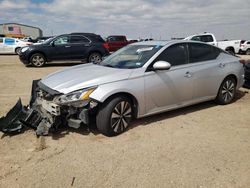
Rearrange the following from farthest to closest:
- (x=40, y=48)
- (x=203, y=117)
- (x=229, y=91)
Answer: (x=40, y=48), (x=229, y=91), (x=203, y=117)

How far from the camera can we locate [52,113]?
13.0 ft

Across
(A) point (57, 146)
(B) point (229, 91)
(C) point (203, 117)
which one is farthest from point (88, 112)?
(B) point (229, 91)

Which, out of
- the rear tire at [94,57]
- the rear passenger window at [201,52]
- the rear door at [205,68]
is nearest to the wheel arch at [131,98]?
the rear door at [205,68]

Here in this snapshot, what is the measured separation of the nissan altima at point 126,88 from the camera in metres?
3.95

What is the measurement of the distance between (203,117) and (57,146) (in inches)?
115

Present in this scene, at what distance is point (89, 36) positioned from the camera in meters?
13.8

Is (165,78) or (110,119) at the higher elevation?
(165,78)

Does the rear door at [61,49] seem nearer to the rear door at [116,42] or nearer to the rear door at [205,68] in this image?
the rear door at [205,68]

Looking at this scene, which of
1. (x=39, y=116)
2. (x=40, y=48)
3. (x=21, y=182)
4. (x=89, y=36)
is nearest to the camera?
(x=21, y=182)

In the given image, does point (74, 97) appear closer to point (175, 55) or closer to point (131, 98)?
point (131, 98)

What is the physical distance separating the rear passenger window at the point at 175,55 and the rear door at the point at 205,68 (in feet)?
0.60

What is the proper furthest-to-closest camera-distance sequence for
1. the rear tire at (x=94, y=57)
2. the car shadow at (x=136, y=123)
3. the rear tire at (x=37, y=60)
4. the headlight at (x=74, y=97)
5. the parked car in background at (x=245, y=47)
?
the parked car in background at (x=245, y=47) → the rear tire at (x=94, y=57) → the rear tire at (x=37, y=60) → the car shadow at (x=136, y=123) → the headlight at (x=74, y=97)

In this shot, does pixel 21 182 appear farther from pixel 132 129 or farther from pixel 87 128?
pixel 132 129

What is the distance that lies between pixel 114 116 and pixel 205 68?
2.38 m
